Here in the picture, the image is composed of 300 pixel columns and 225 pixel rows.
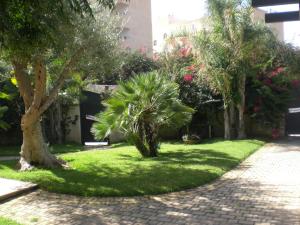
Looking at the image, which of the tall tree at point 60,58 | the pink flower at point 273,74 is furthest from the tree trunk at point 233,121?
the tall tree at point 60,58

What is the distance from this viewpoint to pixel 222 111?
752 inches

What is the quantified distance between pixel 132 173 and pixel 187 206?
9.70 feet

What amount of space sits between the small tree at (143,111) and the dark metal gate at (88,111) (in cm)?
663

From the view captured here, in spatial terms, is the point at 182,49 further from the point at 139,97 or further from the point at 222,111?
the point at 139,97

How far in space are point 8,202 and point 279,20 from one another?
5951 mm

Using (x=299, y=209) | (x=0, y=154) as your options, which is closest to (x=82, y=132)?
(x=0, y=154)

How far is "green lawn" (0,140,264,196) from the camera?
336 inches

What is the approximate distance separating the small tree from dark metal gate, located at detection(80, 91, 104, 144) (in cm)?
663

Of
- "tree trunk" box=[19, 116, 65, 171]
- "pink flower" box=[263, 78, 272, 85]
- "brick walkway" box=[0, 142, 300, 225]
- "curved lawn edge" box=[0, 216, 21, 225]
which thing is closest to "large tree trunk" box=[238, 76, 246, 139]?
"pink flower" box=[263, 78, 272, 85]

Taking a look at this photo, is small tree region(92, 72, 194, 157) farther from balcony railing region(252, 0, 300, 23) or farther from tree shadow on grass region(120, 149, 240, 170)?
balcony railing region(252, 0, 300, 23)

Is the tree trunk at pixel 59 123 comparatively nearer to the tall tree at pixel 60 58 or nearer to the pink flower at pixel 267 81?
the tall tree at pixel 60 58

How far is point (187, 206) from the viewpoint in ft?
24.0

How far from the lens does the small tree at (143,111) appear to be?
12.4 m

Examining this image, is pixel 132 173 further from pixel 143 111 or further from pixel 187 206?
pixel 187 206
